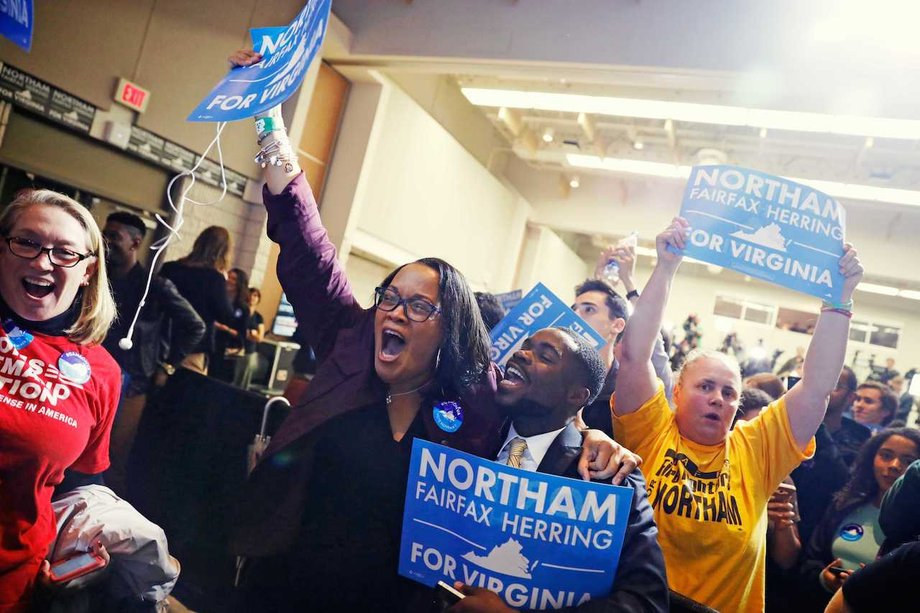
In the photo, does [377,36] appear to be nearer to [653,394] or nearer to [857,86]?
[857,86]

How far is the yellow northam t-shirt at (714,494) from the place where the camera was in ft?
5.09

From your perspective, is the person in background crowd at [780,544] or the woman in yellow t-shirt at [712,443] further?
the person in background crowd at [780,544]

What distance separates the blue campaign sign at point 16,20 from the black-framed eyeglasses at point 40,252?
82cm

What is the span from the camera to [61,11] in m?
4.35

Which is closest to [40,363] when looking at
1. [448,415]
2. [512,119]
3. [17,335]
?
[17,335]

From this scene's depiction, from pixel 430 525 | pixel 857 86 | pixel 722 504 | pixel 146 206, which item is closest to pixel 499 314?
pixel 722 504

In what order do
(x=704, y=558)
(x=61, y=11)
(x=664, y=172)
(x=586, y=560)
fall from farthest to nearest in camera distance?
(x=664, y=172) < (x=61, y=11) < (x=704, y=558) < (x=586, y=560)

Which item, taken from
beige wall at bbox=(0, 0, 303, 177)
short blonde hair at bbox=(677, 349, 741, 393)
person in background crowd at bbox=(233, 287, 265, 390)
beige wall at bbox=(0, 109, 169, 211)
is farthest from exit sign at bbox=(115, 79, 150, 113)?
short blonde hair at bbox=(677, 349, 741, 393)

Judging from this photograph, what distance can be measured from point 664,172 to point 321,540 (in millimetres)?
8373

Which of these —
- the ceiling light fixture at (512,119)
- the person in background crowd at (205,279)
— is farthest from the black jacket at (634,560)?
the ceiling light fixture at (512,119)

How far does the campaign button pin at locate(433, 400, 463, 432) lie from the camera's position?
1131 mm

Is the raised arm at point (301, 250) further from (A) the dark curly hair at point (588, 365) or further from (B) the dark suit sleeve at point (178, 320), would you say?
(B) the dark suit sleeve at point (178, 320)

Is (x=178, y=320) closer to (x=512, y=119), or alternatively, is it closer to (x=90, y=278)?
(x=90, y=278)

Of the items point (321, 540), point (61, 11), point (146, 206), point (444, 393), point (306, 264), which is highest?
point (61, 11)
